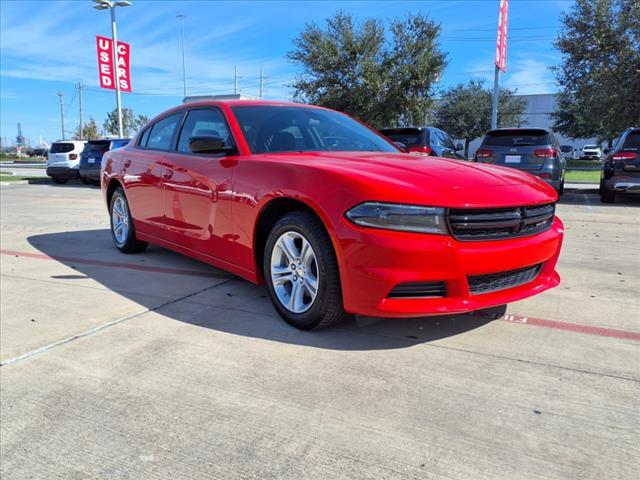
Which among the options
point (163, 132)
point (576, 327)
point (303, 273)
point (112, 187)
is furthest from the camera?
point (112, 187)

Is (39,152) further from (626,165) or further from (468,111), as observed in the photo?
(626,165)

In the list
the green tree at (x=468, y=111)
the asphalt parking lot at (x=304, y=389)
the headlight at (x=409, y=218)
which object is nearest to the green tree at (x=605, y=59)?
the asphalt parking lot at (x=304, y=389)

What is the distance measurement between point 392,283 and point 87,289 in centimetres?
286

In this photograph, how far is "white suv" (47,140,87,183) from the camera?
57.2 ft

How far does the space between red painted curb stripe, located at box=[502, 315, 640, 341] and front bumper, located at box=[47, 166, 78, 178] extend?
1734 centimetres

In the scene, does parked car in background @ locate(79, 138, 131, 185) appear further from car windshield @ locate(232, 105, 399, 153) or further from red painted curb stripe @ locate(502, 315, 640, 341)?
red painted curb stripe @ locate(502, 315, 640, 341)

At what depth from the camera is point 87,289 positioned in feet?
14.0

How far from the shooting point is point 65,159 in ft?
57.4

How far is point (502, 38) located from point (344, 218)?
640 inches

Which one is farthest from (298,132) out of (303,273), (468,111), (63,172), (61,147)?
(468,111)

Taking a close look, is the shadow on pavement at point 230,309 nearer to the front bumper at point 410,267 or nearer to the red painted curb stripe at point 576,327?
the red painted curb stripe at point 576,327

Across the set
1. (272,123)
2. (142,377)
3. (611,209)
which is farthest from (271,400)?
(611,209)

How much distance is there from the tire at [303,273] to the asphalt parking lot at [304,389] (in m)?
0.15

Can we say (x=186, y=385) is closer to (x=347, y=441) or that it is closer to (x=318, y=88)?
(x=347, y=441)
